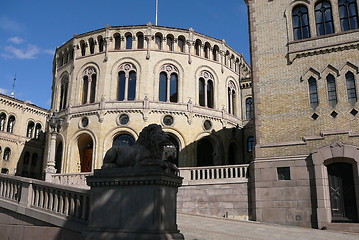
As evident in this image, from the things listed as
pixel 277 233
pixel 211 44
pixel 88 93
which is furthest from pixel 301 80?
pixel 88 93

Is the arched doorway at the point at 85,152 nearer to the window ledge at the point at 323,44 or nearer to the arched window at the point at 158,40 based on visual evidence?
the arched window at the point at 158,40

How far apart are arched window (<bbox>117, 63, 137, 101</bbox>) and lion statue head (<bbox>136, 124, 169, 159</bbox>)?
2523 centimetres

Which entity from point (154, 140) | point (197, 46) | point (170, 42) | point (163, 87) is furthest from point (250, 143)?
point (154, 140)

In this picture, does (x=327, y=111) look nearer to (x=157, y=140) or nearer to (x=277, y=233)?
(x=277, y=233)

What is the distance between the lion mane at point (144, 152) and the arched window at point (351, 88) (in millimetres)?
14261

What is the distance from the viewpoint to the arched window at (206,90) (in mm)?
35281

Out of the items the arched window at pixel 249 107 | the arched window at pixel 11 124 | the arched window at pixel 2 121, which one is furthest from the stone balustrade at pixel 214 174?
the arched window at pixel 11 124

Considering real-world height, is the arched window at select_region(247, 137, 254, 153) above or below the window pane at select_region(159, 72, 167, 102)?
below

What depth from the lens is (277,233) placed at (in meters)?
14.3

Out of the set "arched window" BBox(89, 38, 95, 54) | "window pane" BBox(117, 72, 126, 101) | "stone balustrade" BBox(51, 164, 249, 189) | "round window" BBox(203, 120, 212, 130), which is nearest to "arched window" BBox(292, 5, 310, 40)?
"stone balustrade" BBox(51, 164, 249, 189)

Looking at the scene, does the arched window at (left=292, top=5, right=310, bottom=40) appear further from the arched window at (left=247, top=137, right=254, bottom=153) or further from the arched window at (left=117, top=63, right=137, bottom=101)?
the arched window at (left=247, top=137, right=254, bottom=153)

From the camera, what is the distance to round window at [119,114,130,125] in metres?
32.4

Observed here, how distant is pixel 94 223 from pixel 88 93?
27.5 m

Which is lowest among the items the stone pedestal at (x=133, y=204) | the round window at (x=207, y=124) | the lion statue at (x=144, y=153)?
the stone pedestal at (x=133, y=204)
